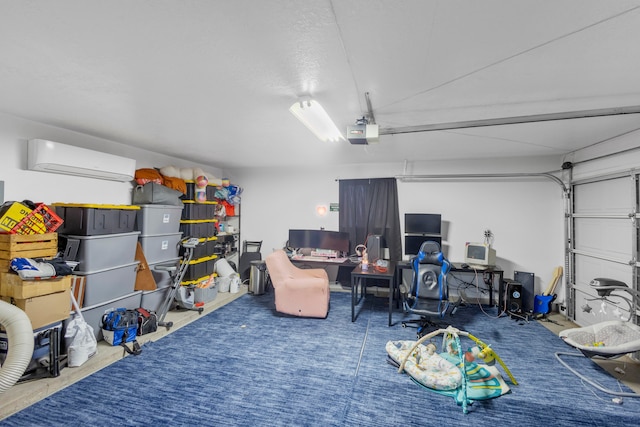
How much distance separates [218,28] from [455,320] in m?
4.22

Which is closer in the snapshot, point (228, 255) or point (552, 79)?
point (552, 79)

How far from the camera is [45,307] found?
2.37 metres

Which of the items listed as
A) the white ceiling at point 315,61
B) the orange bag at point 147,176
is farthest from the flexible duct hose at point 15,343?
the orange bag at point 147,176

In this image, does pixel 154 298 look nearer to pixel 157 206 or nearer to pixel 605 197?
pixel 157 206

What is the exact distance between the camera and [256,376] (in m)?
2.49

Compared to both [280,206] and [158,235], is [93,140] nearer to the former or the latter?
[158,235]

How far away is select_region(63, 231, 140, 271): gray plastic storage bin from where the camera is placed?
9.34 ft

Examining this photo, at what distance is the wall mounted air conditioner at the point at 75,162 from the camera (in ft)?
8.98

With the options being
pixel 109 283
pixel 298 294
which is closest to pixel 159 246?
pixel 109 283

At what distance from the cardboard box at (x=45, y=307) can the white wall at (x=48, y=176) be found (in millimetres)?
1110

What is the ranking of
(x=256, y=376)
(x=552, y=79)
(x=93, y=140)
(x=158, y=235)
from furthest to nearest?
(x=158, y=235) < (x=93, y=140) < (x=256, y=376) < (x=552, y=79)

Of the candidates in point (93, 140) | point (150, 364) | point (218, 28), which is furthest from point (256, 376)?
point (93, 140)

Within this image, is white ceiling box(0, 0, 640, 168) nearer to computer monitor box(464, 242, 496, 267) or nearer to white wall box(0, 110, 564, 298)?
white wall box(0, 110, 564, 298)

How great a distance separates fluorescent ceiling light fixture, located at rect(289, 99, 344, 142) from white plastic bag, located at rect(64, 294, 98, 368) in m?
2.67
